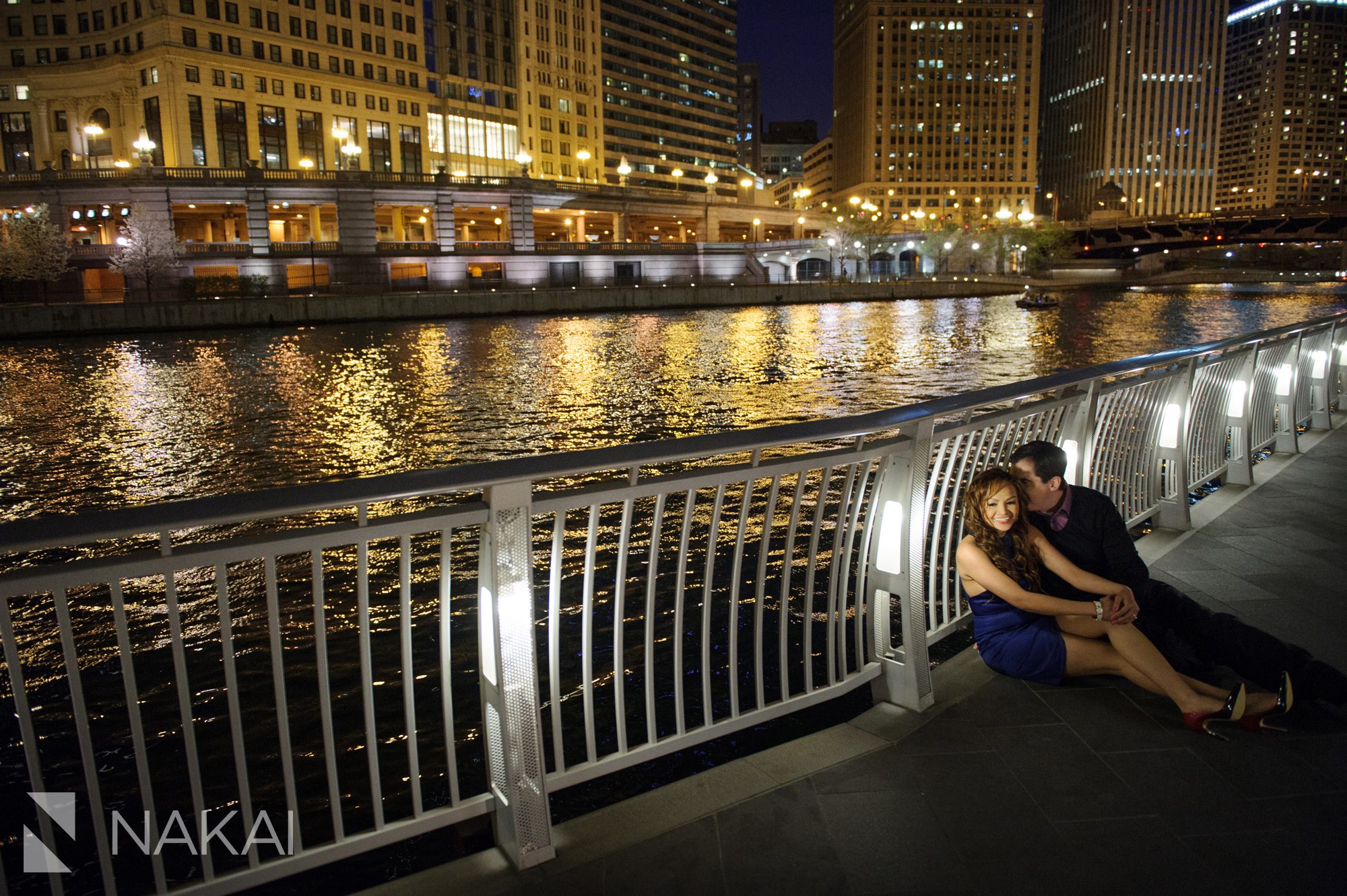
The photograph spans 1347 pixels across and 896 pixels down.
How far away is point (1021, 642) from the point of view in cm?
463

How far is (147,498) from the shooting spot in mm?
15008

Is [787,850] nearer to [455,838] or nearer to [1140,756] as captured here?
[1140,756]


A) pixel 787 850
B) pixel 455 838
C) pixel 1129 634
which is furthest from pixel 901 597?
pixel 455 838

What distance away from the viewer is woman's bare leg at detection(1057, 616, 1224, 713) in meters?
4.22

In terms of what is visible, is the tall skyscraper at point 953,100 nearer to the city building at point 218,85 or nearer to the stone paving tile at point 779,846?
the city building at point 218,85

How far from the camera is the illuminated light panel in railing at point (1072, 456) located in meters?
6.03

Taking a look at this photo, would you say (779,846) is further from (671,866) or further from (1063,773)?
(1063,773)

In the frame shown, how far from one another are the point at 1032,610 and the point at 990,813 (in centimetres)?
124

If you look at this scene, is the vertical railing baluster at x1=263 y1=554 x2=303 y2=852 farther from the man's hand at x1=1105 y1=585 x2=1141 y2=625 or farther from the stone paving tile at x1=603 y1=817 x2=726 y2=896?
the man's hand at x1=1105 y1=585 x2=1141 y2=625

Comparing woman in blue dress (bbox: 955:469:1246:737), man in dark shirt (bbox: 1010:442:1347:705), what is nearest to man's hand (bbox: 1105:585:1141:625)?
woman in blue dress (bbox: 955:469:1246:737)

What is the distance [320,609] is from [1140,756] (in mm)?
3420

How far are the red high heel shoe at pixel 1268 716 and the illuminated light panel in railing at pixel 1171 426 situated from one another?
11.2ft

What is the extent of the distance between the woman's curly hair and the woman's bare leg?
299 mm

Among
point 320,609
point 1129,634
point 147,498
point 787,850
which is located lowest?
point 147,498
